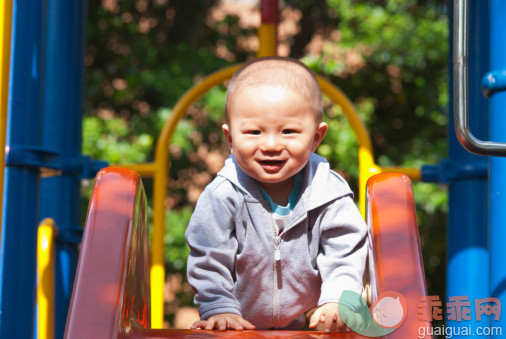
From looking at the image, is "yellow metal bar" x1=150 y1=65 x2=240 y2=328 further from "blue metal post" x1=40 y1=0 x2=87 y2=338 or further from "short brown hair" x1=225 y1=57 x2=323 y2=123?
"short brown hair" x1=225 y1=57 x2=323 y2=123

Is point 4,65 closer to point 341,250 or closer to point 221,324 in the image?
point 221,324

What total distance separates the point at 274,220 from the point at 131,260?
1.20ft

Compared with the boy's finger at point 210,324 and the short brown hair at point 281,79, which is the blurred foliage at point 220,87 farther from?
the boy's finger at point 210,324

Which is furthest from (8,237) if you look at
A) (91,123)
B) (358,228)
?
(91,123)

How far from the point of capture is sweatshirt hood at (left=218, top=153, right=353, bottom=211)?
162 centimetres

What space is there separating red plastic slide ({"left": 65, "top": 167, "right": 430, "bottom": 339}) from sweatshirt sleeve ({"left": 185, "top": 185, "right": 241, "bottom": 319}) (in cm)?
13

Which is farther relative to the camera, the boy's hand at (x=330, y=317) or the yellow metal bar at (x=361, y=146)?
the yellow metal bar at (x=361, y=146)

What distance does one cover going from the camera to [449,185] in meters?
2.42

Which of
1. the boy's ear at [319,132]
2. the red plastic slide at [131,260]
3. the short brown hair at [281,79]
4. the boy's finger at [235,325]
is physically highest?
the short brown hair at [281,79]

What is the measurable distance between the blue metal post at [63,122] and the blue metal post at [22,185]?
2.08 feet

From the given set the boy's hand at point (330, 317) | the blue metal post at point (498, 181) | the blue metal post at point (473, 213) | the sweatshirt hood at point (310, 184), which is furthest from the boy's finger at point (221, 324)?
the blue metal post at point (473, 213)

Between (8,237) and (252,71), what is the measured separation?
798mm

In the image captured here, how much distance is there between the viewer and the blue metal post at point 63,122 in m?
2.55

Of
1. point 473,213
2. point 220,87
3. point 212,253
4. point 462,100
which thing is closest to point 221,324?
point 212,253
